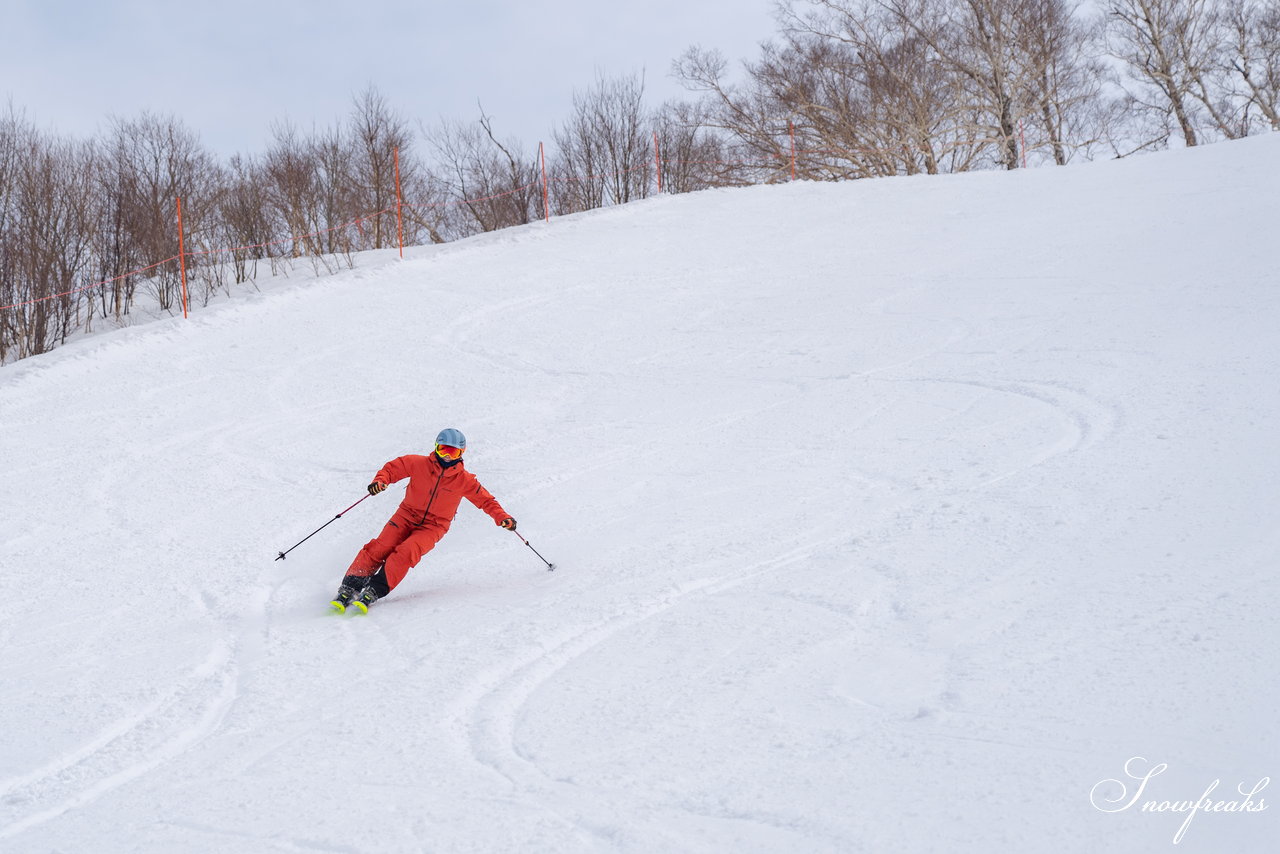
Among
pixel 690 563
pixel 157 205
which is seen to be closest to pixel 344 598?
pixel 690 563

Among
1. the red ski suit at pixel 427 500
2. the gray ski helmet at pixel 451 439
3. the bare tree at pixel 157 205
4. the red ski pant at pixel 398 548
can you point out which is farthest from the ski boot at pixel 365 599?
the bare tree at pixel 157 205

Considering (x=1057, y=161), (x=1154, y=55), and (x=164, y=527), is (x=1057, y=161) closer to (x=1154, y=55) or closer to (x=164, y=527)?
(x=1154, y=55)

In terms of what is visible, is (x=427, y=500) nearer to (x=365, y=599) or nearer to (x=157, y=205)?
(x=365, y=599)

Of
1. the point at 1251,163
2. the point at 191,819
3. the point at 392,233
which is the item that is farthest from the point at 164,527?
the point at 392,233

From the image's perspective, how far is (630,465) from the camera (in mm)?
8906

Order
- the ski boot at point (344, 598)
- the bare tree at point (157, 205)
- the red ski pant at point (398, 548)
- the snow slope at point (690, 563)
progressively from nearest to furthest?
the snow slope at point (690, 563) → the ski boot at point (344, 598) → the red ski pant at point (398, 548) → the bare tree at point (157, 205)

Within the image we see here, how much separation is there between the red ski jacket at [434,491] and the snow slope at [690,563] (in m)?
0.45

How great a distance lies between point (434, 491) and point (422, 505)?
0.45ft

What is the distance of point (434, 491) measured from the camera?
23.9ft

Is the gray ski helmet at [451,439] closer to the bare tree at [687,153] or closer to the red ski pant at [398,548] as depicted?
the red ski pant at [398,548]

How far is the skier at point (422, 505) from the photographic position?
6.99m

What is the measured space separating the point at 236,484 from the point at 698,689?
6.02 metres

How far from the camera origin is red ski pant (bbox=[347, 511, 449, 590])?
690 centimetres

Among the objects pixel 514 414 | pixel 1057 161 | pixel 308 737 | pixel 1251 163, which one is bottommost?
pixel 308 737
